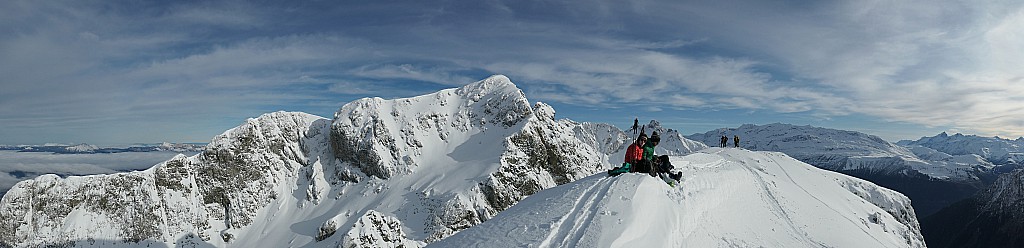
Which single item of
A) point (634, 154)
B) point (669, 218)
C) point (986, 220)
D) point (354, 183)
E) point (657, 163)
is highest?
point (634, 154)

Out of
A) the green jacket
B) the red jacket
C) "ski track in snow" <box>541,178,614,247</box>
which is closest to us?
"ski track in snow" <box>541,178,614,247</box>

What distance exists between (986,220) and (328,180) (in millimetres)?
207516

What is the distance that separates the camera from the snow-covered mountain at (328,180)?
284ft

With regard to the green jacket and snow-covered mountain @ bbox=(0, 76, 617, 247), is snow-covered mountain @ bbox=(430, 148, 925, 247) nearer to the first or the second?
the green jacket

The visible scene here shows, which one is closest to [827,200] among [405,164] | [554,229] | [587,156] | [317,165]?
[554,229]

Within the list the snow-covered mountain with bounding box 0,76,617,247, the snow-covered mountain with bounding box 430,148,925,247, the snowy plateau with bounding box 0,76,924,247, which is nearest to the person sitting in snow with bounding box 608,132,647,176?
the snow-covered mountain with bounding box 430,148,925,247

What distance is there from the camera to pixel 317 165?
11294cm

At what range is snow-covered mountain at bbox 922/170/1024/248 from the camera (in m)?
146

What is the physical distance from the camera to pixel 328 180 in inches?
4414

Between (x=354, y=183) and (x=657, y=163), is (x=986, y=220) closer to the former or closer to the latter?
(x=354, y=183)

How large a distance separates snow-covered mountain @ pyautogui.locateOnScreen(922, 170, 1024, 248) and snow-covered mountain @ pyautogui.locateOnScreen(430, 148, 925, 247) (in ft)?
572

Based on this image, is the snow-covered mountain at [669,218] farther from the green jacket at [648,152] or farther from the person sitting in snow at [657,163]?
the green jacket at [648,152]

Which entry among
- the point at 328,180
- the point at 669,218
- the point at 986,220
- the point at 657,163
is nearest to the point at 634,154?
the point at 657,163

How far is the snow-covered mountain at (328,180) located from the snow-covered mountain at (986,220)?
138399 mm
